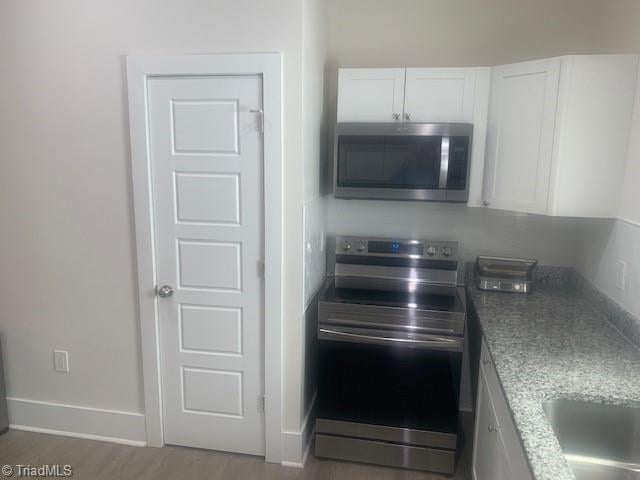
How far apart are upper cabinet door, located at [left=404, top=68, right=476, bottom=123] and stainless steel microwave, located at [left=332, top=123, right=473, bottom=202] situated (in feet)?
0.37

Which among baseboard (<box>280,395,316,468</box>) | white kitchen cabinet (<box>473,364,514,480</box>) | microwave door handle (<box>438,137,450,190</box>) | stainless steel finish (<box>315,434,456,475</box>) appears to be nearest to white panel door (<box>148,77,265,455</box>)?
baseboard (<box>280,395,316,468</box>)

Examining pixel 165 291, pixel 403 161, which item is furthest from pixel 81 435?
pixel 403 161

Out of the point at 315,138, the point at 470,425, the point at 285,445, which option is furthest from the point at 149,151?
the point at 470,425

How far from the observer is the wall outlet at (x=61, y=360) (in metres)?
2.68

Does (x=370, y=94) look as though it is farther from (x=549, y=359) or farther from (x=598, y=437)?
(x=598, y=437)

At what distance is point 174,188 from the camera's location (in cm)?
237

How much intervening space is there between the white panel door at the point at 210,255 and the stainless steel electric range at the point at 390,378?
381mm

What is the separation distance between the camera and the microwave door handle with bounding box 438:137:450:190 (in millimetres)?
2373

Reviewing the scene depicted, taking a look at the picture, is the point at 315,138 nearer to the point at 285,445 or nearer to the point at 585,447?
the point at 285,445

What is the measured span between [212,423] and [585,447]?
5.88 ft

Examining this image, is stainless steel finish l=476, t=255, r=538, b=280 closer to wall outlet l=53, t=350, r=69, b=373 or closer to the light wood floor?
the light wood floor

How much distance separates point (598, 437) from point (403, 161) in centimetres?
146

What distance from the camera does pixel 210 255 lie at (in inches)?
94.4

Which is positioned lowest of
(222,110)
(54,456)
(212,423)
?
(54,456)
